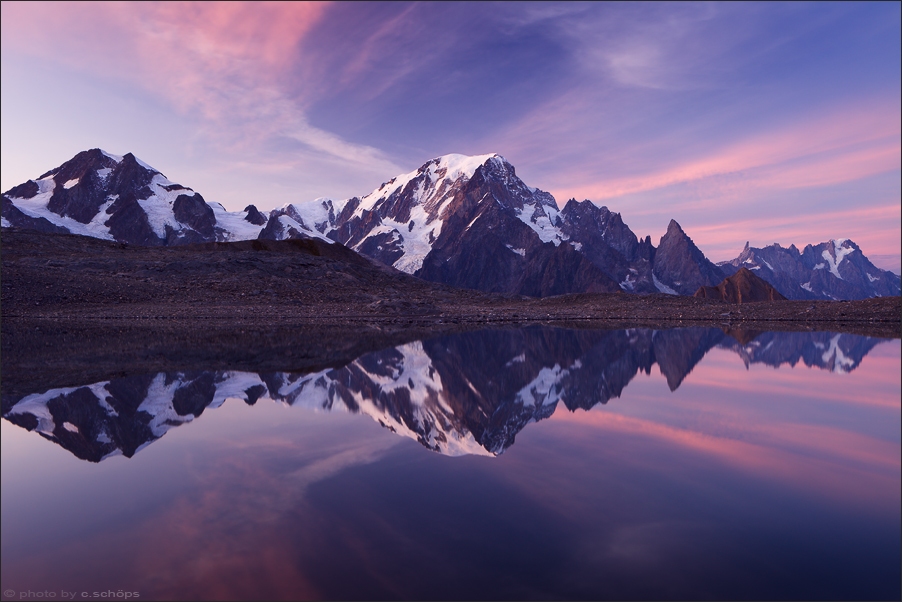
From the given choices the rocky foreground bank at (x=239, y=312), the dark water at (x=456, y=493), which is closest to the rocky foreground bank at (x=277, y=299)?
the rocky foreground bank at (x=239, y=312)

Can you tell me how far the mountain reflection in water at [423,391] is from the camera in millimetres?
11875

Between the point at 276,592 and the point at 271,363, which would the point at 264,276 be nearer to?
the point at 271,363

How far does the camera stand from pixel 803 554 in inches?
236

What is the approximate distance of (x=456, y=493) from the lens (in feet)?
26.4

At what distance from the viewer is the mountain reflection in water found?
11.9 meters

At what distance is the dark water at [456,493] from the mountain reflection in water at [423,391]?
0.46ft

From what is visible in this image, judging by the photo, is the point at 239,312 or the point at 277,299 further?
the point at 277,299

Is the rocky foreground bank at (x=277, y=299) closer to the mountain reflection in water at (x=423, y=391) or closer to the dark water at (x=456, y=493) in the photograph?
the mountain reflection in water at (x=423, y=391)

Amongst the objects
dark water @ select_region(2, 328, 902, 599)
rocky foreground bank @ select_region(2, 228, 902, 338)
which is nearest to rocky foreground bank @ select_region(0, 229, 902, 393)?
rocky foreground bank @ select_region(2, 228, 902, 338)

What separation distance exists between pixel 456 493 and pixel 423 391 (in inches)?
343

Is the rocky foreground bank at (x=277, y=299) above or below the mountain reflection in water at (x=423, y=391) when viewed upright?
above

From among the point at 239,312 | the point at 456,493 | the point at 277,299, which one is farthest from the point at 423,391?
the point at 277,299

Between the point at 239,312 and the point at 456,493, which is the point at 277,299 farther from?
the point at 456,493

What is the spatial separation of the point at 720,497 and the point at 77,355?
2816cm
